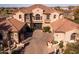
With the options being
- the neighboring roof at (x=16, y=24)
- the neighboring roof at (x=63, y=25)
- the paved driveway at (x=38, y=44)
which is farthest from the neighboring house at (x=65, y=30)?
the neighboring roof at (x=16, y=24)

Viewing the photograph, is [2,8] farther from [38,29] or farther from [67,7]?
[67,7]

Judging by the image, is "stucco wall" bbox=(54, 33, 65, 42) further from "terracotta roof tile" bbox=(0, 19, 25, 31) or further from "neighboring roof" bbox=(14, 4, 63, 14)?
"terracotta roof tile" bbox=(0, 19, 25, 31)

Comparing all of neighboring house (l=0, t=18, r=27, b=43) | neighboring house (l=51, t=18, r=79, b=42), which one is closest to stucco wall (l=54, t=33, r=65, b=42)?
neighboring house (l=51, t=18, r=79, b=42)

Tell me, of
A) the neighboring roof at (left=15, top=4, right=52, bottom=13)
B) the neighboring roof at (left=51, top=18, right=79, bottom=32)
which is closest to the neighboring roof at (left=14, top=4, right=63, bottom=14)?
the neighboring roof at (left=15, top=4, right=52, bottom=13)

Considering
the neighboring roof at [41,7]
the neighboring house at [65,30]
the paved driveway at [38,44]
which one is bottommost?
the paved driveway at [38,44]

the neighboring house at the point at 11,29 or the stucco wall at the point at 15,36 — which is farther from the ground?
the neighboring house at the point at 11,29

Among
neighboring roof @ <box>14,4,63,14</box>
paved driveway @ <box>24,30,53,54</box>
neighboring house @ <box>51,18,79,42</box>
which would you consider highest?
neighboring roof @ <box>14,4,63,14</box>

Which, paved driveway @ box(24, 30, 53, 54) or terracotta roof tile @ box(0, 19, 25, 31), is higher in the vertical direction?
terracotta roof tile @ box(0, 19, 25, 31)

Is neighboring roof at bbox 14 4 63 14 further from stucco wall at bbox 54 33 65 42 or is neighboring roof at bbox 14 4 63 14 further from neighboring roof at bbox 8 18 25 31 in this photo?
stucco wall at bbox 54 33 65 42

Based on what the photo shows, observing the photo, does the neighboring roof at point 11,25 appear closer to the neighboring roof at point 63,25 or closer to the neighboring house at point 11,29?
the neighboring house at point 11,29
